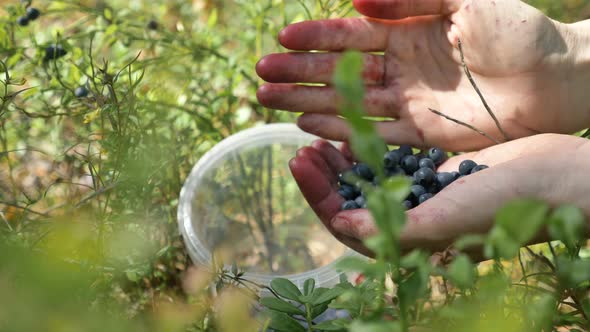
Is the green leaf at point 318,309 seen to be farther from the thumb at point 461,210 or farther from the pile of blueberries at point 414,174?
the pile of blueberries at point 414,174

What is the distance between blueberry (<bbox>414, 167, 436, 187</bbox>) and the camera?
1.46 meters

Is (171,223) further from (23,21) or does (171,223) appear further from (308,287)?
(308,287)

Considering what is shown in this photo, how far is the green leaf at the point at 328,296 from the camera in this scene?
2.72 ft

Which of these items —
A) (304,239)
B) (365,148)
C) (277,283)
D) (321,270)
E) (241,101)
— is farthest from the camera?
Result: (241,101)

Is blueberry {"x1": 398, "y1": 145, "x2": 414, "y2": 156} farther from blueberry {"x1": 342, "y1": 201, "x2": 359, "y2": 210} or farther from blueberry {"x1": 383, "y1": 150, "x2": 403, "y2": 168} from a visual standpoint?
blueberry {"x1": 342, "y1": 201, "x2": 359, "y2": 210}

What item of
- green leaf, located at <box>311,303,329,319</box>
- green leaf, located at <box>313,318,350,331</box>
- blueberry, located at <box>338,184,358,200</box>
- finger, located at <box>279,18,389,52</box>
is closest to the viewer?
green leaf, located at <box>313,318,350,331</box>

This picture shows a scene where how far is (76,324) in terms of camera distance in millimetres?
426

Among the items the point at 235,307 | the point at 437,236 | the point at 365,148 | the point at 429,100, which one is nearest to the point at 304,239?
the point at 429,100

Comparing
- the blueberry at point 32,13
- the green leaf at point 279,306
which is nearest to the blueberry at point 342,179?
the green leaf at point 279,306

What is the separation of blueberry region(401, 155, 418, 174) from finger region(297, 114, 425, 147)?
0.15 meters

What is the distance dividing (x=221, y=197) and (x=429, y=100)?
0.70 meters

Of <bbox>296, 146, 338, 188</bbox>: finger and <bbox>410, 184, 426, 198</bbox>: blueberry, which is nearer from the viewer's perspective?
<bbox>410, 184, 426, 198</bbox>: blueberry

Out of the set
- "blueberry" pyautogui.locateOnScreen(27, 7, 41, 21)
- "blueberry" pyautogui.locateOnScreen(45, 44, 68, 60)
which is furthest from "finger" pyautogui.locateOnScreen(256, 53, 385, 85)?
"blueberry" pyautogui.locateOnScreen(27, 7, 41, 21)

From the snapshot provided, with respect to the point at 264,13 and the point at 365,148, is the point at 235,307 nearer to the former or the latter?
the point at 365,148
